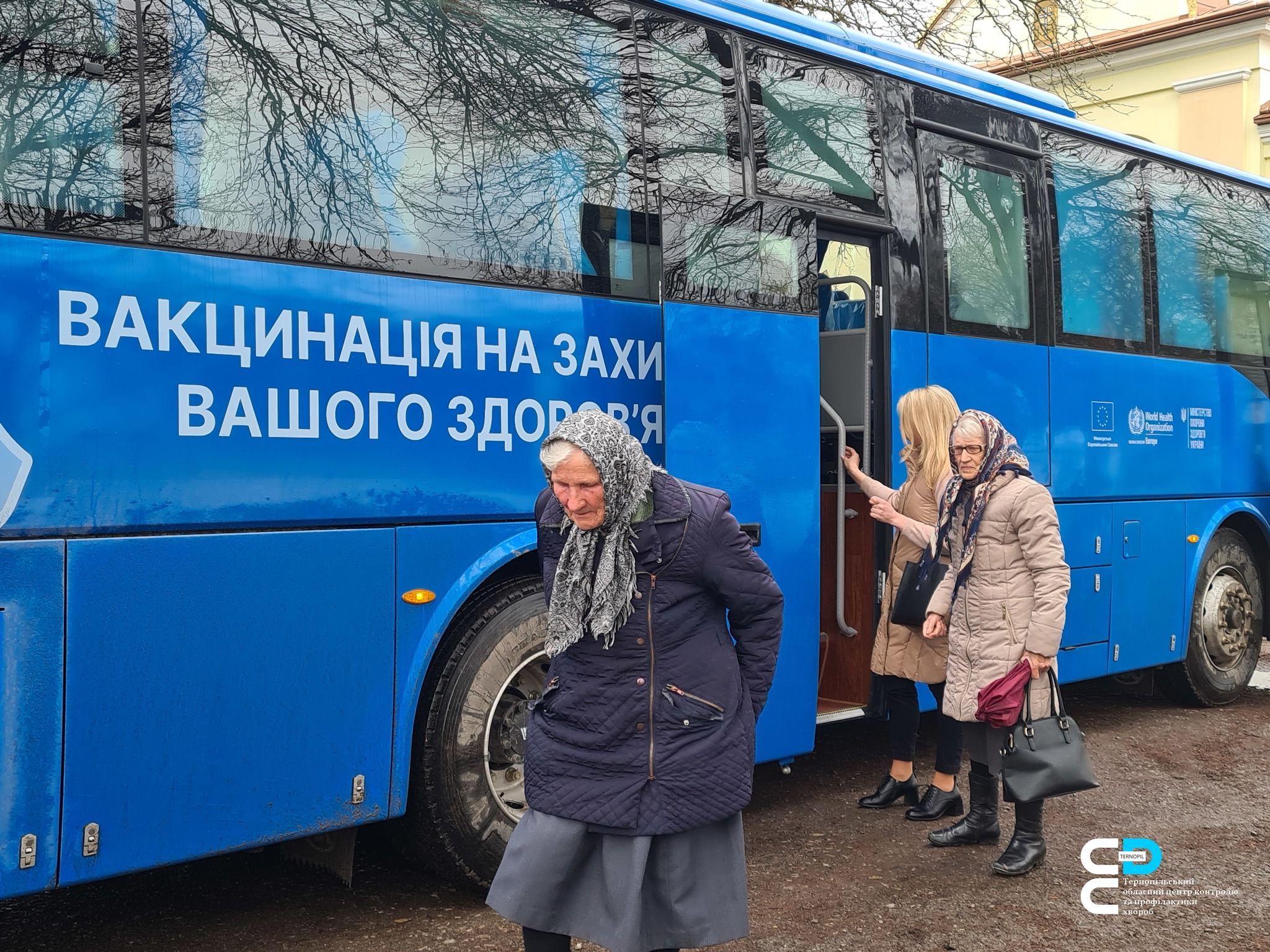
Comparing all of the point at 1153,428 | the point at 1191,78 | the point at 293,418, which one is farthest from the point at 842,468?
the point at 1191,78

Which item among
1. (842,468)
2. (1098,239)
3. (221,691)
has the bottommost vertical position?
(221,691)

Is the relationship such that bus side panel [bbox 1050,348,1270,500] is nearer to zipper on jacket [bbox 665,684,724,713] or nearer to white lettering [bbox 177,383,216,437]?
zipper on jacket [bbox 665,684,724,713]

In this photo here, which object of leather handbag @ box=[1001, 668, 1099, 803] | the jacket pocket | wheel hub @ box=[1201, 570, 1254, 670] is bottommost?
leather handbag @ box=[1001, 668, 1099, 803]

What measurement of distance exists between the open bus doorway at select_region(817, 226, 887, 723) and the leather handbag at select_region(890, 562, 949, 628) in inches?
21.0

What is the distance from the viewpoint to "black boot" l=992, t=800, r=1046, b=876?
5.27 meters

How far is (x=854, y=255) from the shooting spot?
6461mm

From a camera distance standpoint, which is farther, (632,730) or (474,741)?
(474,741)

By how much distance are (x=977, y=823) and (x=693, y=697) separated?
293cm

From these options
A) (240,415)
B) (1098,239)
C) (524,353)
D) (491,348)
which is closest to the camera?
(240,415)

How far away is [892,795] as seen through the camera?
245 inches

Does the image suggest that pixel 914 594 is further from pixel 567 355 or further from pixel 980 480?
pixel 567 355

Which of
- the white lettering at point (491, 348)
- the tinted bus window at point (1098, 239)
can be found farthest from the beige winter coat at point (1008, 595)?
the tinted bus window at point (1098, 239)

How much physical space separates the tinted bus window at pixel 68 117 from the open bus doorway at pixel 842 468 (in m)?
3.29

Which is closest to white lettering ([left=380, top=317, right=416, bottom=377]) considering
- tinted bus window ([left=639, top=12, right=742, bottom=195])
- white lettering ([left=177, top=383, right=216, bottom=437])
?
white lettering ([left=177, top=383, right=216, bottom=437])
